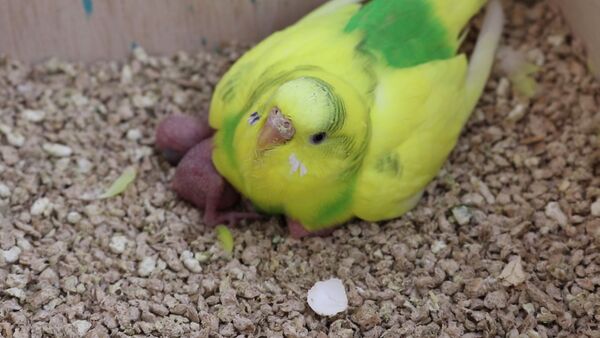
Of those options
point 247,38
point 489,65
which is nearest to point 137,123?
point 247,38

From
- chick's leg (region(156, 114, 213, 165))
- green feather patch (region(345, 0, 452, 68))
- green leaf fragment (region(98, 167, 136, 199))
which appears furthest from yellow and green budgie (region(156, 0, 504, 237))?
Answer: green leaf fragment (region(98, 167, 136, 199))

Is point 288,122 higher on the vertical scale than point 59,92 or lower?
higher

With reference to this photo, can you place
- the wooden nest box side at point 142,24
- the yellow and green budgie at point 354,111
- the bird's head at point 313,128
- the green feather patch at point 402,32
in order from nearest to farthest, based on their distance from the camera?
the bird's head at point 313,128, the yellow and green budgie at point 354,111, the green feather patch at point 402,32, the wooden nest box side at point 142,24

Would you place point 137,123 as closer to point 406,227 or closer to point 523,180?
point 406,227

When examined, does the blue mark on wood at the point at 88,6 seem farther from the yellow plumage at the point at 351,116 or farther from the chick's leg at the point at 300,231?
the chick's leg at the point at 300,231

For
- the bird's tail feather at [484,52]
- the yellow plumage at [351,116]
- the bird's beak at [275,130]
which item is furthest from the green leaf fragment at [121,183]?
the bird's tail feather at [484,52]

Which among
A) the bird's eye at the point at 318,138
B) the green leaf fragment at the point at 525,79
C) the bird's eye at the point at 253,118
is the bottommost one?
the green leaf fragment at the point at 525,79

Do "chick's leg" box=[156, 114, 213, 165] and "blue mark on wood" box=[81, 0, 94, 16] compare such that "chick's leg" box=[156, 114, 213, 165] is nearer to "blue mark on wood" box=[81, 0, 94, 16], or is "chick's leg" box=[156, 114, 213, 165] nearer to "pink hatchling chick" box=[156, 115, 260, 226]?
"pink hatchling chick" box=[156, 115, 260, 226]

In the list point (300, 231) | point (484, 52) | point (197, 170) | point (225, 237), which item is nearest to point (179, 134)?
point (197, 170)
